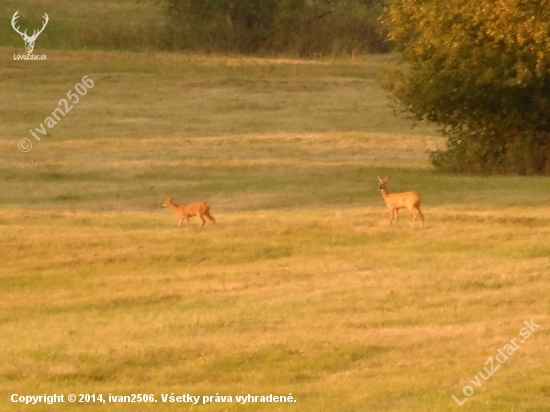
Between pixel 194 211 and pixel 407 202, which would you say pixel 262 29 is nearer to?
pixel 194 211

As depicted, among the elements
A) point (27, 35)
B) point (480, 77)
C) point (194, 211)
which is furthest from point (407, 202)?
point (27, 35)

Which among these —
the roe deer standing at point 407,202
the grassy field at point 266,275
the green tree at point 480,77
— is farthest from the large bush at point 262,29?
the roe deer standing at point 407,202

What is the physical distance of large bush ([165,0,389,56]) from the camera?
52.1 meters

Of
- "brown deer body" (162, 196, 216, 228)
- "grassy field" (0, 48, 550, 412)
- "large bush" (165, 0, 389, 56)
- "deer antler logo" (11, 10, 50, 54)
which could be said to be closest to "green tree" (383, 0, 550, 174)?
"grassy field" (0, 48, 550, 412)

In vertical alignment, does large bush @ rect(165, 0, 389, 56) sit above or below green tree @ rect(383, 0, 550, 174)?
below

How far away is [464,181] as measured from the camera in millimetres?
23047

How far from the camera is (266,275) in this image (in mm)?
14266

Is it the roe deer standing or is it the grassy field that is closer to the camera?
the grassy field

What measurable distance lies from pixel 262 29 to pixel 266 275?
3996 centimetres

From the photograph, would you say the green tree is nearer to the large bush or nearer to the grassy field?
the grassy field

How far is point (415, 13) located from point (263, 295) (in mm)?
11287

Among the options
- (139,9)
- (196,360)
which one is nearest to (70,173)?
(196,360)

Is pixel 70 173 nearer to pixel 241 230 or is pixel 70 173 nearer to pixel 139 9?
pixel 241 230

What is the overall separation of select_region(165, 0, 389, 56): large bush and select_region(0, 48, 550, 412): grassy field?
68.3 feet
